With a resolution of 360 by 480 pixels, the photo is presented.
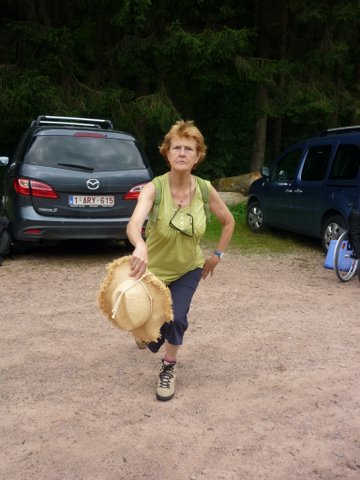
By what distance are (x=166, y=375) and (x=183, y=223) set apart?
A: 1.03 m

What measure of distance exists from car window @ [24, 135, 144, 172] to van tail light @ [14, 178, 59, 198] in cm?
30

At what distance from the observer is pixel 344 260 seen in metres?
7.15

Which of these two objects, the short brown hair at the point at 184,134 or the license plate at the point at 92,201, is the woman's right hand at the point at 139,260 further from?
the license plate at the point at 92,201

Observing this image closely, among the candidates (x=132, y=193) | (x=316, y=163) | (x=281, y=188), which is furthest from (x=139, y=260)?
(x=281, y=188)

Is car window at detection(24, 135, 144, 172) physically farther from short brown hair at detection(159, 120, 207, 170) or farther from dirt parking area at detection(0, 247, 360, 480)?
short brown hair at detection(159, 120, 207, 170)

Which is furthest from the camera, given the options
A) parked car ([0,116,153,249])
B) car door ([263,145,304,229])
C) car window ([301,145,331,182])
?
car door ([263,145,304,229])

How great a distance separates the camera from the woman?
337 cm

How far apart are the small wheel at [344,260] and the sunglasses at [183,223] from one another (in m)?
4.09

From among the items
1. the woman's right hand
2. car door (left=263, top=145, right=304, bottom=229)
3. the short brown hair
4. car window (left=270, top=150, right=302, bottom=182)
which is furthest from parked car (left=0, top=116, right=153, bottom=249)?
the woman's right hand

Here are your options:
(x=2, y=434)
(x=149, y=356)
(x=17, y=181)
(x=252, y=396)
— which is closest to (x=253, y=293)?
(x=149, y=356)

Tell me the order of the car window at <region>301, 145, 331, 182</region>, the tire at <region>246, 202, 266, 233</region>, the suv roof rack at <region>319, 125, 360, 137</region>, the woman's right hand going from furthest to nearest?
the tire at <region>246, 202, 266, 233</region> → the car window at <region>301, 145, 331, 182</region> → the suv roof rack at <region>319, 125, 360, 137</region> → the woman's right hand

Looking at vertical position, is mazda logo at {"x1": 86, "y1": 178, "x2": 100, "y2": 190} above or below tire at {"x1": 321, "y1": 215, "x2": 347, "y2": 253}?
above

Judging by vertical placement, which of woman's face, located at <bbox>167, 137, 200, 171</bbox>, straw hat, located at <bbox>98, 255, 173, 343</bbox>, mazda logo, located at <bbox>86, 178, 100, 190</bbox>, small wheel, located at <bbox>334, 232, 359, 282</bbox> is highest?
woman's face, located at <bbox>167, 137, 200, 171</bbox>

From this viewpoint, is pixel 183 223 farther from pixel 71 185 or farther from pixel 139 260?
pixel 71 185
